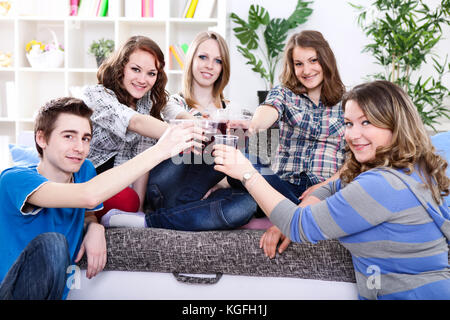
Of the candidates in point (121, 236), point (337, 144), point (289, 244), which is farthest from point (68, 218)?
point (337, 144)

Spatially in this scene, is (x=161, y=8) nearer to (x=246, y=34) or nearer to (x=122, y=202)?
(x=246, y=34)

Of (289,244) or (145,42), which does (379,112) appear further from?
(145,42)

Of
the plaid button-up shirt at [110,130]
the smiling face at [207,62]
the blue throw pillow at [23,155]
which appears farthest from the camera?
the smiling face at [207,62]

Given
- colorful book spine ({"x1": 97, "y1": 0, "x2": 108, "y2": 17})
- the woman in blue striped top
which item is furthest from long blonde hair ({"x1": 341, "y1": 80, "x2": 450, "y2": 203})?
colorful book spine ({"x1": 97, "y1": 0, "x2": 108, "y2": 17})

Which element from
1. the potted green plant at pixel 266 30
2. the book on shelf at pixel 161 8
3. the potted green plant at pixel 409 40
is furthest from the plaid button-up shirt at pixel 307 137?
the book on shelf at pixel 161 8

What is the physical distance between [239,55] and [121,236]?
111 inches

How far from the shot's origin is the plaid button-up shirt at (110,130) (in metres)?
1.80

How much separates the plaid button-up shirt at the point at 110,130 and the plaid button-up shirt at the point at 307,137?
619 millimetres

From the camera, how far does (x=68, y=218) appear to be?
141 centimetres

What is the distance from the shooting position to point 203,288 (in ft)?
4.62

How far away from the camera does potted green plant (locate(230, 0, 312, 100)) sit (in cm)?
372

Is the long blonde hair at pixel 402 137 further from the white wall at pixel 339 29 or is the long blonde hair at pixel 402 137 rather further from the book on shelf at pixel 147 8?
the book on shelf at pixel 147 8

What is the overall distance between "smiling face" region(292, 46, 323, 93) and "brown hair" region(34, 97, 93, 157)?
98cm

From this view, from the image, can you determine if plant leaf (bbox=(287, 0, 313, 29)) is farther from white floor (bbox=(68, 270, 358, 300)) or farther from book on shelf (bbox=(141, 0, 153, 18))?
white floor (bbox=(68, 270, 358, 300))
